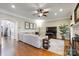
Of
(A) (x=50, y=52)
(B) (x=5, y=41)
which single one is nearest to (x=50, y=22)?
(A) (x=50, y=52)

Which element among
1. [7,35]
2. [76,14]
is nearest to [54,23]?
[76,14]

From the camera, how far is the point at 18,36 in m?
2.17

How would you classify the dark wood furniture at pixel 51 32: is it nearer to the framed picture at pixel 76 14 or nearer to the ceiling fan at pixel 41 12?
the ceiling fan at pixel 41 12

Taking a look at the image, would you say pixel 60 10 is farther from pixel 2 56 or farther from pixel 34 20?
pixel 2 56

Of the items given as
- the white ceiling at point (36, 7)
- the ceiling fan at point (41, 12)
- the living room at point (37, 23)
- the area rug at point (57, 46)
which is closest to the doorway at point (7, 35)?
the living room at point (37, 23)

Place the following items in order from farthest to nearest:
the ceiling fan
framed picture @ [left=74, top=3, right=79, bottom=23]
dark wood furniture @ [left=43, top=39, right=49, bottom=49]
Answer: 1. dark wood furniture @ [left=43, top=39, right=49, bottom=49]
2. the ceiling fan
3. framed picture @ [left=74, top=3, right=79, bottom=23]

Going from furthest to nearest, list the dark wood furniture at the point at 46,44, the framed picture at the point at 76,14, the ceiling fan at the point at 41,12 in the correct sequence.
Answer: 1. the dark wood furniture at the point at 46,44
2. the ceiling fan at the point at 41,12
3. the framed picture at the point at 76,14

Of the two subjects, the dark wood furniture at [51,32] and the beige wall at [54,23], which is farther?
the dark wood furniture at [51,32]

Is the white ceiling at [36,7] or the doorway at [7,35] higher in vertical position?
the white ceiling at [36,7]

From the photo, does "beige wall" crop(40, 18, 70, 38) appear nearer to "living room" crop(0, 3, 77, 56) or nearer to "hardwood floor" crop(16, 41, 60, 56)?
"living room" crop(0, 3, 77, 56)

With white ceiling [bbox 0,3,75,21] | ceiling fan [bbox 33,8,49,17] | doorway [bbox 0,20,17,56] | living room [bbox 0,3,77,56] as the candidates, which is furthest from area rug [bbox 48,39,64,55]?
doorway [bbox 0,20,17,56]

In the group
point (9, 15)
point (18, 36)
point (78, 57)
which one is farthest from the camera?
point (18, 36)

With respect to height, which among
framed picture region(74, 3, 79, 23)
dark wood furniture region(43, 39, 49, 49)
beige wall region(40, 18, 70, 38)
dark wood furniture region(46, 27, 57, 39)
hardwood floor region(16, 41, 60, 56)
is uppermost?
framed picture region(74, 3, 79, 23)

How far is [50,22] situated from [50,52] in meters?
0.71
